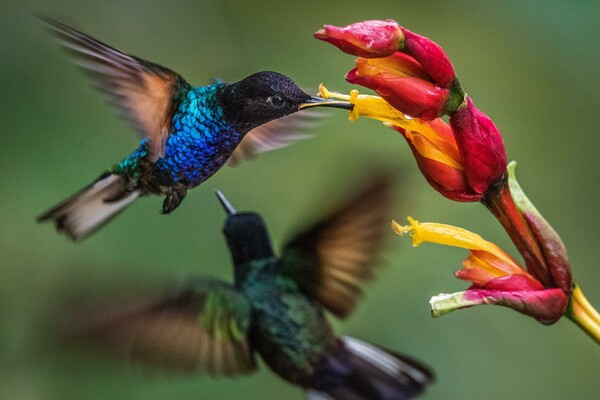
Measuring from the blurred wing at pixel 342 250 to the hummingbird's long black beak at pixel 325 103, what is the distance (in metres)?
0.23

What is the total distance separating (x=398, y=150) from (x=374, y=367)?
0.77 m

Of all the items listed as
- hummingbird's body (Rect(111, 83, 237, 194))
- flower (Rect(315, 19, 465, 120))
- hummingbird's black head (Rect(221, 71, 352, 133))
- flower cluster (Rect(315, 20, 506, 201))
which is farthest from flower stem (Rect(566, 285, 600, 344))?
hummingbird's body (Rect(111, 83, 237, 194))

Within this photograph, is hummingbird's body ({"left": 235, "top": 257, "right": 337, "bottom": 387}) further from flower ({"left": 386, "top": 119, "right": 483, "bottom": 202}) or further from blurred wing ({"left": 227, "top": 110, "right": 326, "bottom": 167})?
flower ({"left": 386, "top": 119, "right": 483, "bottom": 202})

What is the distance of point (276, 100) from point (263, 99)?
0.07 ft

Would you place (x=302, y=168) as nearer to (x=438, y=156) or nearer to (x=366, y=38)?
(x=438, y=156)

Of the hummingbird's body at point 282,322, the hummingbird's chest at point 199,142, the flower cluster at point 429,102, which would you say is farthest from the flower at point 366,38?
the hummingbird's body at point 282,322

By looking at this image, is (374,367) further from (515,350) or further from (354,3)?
(354,3)

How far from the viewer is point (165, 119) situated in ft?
A: 4.83

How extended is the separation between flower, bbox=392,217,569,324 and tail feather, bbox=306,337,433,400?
0.66 meters

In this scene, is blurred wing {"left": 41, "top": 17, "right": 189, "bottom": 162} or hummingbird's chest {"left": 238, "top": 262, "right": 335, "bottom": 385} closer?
blurred wing {"left": 41, "top": 17, "right": 189, "bottom": 162}

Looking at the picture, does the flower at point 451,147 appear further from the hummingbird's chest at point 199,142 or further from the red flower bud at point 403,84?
the hummingbird's chest at point 199,142

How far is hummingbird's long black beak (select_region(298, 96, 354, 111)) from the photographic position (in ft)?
3.84

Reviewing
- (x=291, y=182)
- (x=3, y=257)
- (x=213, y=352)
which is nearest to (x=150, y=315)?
(x=213, y=352)

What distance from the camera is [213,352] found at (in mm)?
1667
